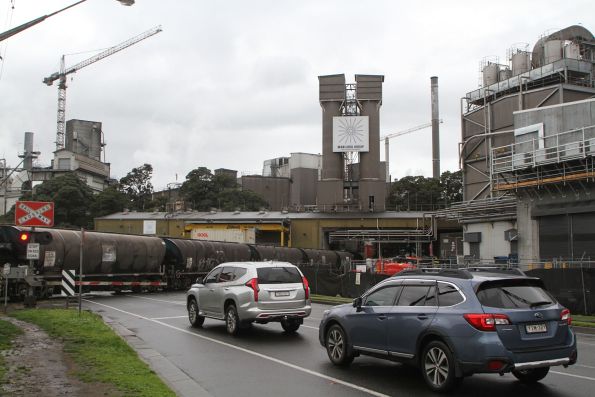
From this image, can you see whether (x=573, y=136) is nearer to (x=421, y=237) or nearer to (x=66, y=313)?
(x=66, y=313)

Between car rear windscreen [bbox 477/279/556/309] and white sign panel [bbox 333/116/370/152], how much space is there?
7673 centimetres

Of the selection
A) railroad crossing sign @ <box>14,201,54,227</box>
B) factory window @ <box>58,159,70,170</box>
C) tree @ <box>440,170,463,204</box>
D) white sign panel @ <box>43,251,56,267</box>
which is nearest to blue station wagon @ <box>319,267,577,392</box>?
railroad crossing sign @ <box>14,201,54,227</box>

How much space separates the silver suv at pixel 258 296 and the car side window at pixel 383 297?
4461 mm

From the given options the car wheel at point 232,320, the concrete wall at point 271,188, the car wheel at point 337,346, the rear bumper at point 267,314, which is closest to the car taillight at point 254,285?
the rear bumper at point 267,314

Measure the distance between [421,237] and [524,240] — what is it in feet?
141

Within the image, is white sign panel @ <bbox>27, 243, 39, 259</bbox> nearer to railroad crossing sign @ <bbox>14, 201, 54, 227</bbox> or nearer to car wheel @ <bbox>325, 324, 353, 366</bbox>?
railroad crossing sign @ <bbox>14, 201, 54, 227</bbox>

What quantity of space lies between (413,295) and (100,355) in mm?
5680

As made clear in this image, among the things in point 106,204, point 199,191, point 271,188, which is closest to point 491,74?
point 199,191

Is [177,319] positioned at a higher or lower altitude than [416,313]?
lower

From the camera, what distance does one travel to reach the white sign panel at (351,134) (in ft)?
277

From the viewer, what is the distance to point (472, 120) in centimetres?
5959

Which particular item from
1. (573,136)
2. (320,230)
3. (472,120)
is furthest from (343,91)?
(573,136)

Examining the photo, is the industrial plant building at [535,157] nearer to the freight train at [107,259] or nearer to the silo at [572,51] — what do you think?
the silo at [572,51]

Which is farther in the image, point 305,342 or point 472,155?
point 472,155
